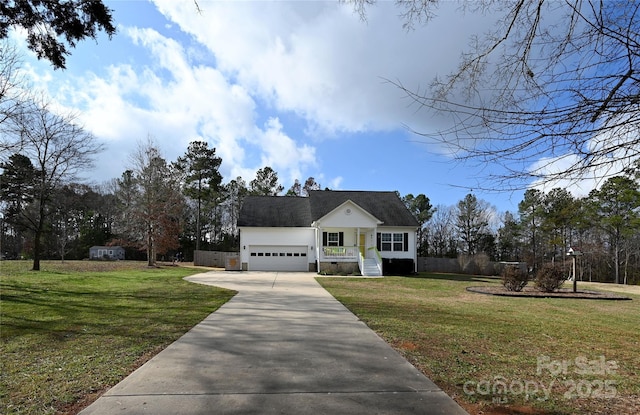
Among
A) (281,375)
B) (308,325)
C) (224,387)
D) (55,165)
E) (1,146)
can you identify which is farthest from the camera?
(55,165)

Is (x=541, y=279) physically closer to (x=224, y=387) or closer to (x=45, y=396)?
(x=224, y=387)

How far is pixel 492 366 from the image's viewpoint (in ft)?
15.9

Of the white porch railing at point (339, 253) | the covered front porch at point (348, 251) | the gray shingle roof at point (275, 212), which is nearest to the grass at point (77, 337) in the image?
the covered front porch at point (348, 251)

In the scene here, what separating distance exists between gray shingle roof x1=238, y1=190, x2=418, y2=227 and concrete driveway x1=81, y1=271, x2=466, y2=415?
22114 mm

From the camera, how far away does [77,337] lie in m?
6.30

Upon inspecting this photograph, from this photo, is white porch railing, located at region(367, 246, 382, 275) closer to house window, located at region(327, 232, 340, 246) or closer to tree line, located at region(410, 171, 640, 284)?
house window, located at region(327, 232, 340, 246)

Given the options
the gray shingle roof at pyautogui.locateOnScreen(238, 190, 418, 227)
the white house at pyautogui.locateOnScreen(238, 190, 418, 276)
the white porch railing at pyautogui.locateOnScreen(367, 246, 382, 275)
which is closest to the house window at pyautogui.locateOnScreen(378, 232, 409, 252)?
the white house at pyautogui.locateOnScreen(238, 190, 418, 276)

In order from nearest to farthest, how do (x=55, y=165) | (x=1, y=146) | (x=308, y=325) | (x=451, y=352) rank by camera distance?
(x=451, y=352) → (x=308, y=325) → (x=1, y=146) → (x=55, y=165)

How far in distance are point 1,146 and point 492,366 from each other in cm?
1591

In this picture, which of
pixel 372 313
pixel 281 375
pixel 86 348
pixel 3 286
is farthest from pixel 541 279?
pixel 3 286

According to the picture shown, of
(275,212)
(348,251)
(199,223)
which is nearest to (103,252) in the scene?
(199,223)

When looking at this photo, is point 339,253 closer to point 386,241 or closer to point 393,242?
point 386,241

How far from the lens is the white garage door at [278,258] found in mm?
28266

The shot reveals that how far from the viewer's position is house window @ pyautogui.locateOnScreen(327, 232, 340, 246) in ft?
91.8
